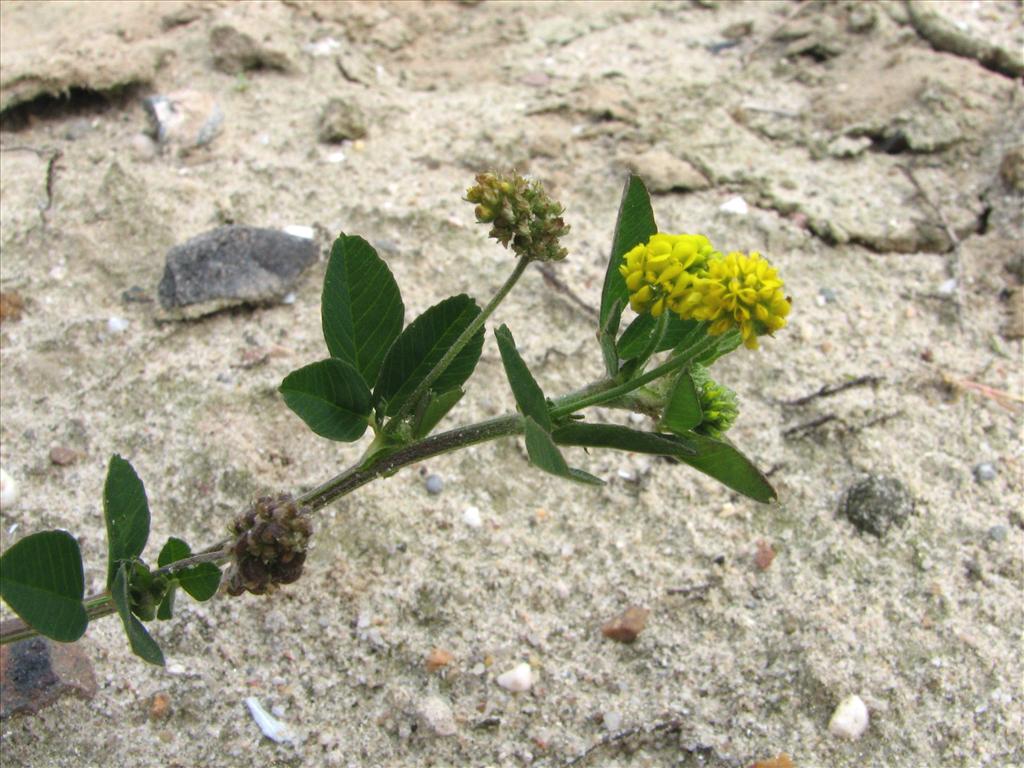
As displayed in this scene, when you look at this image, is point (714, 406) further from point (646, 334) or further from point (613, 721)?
point (613, 721)

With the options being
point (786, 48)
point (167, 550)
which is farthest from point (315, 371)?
point (786, 48)

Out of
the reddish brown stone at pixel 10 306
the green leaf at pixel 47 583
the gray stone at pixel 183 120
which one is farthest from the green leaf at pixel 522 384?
the gray stone at pixel 183 120

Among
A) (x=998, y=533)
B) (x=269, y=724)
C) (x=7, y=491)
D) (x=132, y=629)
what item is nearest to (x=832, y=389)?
(x=998, y=533)

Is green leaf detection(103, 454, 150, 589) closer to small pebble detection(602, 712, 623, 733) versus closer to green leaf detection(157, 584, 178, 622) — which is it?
green leaf detection(157, 584, 178, 622)

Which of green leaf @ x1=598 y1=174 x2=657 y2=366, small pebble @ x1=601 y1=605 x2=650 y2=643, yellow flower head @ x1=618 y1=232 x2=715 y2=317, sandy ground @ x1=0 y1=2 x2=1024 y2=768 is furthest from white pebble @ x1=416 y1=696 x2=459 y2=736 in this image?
yellow flower head @ x1=618 y1=232 x2=715 y2=317

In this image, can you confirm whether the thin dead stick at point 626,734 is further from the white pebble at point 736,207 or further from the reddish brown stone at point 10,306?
the reddish brown stone at point 10,306

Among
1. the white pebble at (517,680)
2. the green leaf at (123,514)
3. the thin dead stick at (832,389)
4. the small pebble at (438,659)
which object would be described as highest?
the green leaf at (123,514)
